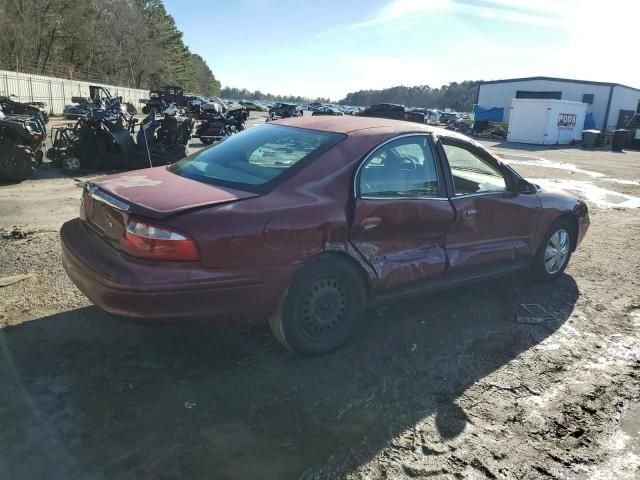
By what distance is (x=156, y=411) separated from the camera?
112 inches

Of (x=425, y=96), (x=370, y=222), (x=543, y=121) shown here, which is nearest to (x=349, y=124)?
(x=370, y=222)

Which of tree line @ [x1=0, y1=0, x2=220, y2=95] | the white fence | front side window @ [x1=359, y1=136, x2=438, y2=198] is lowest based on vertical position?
front side window @ [x1=359, y1=136, x2=438, y2=198]

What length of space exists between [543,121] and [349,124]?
31.0 meters

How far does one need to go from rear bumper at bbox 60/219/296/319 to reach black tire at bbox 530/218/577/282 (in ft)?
9.91

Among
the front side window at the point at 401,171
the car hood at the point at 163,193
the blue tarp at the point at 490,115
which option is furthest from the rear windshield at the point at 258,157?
the blue tarp at the point at 490,115

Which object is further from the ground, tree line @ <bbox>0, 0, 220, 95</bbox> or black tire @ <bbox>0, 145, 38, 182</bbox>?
tree line @ <bbox>0, 0, 220, 95</bbox>

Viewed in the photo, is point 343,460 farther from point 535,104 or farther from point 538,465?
point 535,104

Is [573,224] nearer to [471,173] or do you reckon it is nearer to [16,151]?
[471,173]

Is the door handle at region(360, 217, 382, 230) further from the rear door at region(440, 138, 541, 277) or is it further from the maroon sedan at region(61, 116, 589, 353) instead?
the rear door at region(440, 138, 541, 277)

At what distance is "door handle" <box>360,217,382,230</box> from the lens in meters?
3.50

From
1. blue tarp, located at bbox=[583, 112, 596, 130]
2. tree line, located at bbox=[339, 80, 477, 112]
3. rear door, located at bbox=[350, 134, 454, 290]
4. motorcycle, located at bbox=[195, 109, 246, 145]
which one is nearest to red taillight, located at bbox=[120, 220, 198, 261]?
rear door, located at bbox=[350, 134, 454, 290]

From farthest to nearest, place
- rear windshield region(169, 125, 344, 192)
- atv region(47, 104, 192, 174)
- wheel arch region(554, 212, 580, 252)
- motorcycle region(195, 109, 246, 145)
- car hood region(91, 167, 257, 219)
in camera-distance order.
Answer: motorcycle region(195, 109, 246, 145) → atv region(47, 104, 192, 174) → wheel arch region(554, 212, 580, 252) → rear windshield region(169, 125, 344, 192) → car hood region(91, 167, 257, 219)

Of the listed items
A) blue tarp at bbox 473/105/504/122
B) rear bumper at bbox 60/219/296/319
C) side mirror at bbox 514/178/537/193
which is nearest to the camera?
rear bumper at bbox 60/219/296/319

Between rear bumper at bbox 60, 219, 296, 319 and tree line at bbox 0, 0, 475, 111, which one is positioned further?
tree line at bbox 0, 0, 475, 111
